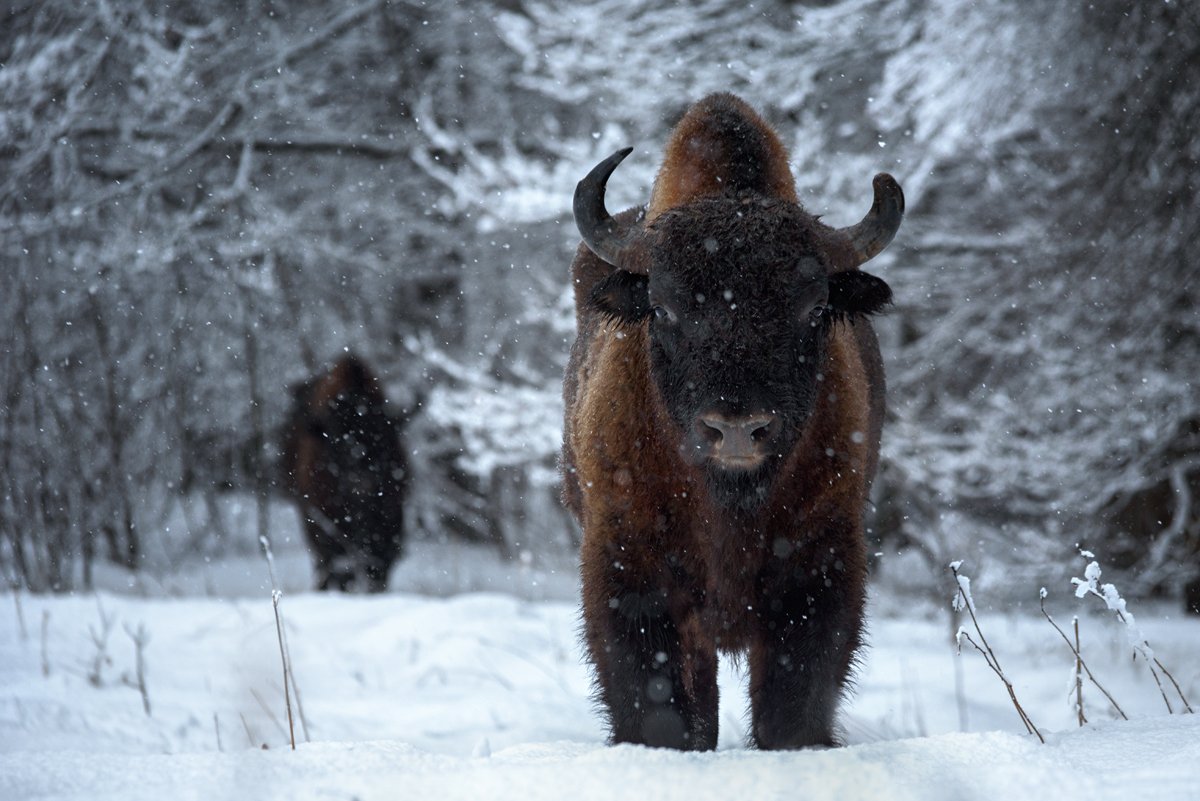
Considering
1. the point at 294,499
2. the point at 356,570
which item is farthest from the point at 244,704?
the point at 294,499

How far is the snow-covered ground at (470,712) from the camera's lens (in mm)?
2295

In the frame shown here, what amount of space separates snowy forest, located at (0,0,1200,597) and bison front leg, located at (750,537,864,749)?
5552 millimetres

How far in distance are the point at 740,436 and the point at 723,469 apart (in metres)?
0.38

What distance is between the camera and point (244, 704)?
5066 mm

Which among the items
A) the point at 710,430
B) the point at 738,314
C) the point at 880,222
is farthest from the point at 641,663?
the point at 880,222

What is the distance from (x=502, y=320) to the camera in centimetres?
1310

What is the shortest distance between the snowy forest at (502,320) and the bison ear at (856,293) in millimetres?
2087

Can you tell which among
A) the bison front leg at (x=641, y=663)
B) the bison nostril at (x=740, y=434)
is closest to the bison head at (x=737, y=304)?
the bison nostril at (x=740, y=434)

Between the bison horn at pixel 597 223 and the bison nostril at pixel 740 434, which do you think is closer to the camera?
the bison nostril at pixel 740 434

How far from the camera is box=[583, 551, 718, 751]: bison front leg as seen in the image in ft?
11.1

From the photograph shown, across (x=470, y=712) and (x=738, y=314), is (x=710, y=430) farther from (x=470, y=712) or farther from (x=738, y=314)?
(x=470, y=712)

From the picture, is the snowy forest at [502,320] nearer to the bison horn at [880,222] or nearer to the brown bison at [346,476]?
the brown bison at [346,476]

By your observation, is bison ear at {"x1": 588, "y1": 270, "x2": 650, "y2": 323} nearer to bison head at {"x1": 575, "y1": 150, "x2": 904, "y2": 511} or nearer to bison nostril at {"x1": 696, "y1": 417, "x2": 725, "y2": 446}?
bison head at {"x1": 575, "y1": 150, "x2": 904, "y2": 511}

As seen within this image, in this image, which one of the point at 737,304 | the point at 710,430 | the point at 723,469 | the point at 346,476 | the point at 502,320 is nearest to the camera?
the point at 710,430
